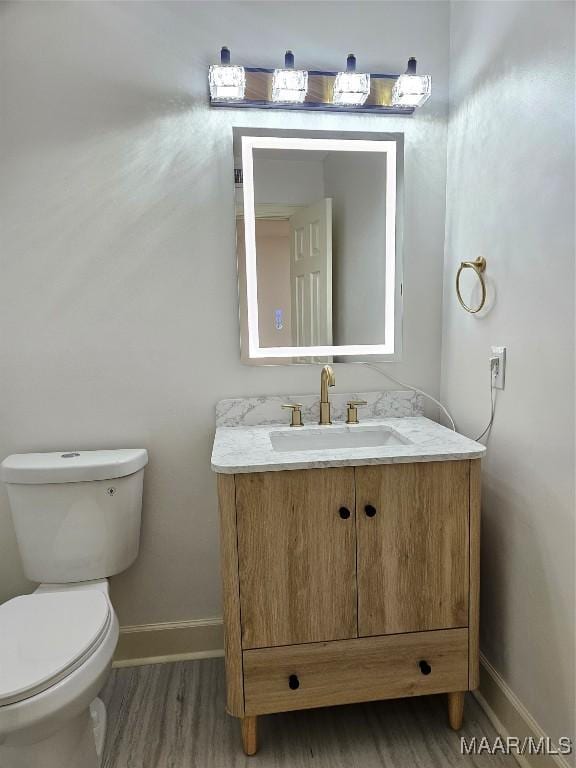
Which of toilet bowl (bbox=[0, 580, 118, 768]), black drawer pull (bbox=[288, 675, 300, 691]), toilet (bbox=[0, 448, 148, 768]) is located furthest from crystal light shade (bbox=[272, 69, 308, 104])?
black drawer pull (bbox=[288, 675, 300, 691])

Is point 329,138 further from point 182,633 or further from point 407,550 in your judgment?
point 182,633

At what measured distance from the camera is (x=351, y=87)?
1.64 m

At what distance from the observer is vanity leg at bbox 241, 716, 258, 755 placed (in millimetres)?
1423

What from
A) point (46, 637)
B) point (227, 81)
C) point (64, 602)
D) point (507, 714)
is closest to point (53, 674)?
point (46, 637)

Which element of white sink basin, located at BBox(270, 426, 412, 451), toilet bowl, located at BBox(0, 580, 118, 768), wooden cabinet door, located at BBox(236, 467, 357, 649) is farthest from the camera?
white sink basin, located at BBox(270, 426, 412, 451)

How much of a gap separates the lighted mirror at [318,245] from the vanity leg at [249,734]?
1.11 metres

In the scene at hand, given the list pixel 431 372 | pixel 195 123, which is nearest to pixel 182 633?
pixel 431 372

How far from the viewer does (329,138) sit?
5.74 ft

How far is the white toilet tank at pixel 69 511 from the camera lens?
1.56 metres

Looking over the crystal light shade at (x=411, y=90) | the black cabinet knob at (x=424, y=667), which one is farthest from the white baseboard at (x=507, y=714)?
the crystal light shade at (x=411, y=90)

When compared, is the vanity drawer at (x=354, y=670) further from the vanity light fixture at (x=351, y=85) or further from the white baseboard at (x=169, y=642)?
the vanity light fixture at (x=351, y=85)

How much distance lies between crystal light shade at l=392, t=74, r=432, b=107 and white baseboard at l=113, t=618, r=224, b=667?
1968 mm

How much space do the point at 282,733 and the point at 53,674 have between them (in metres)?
0.78

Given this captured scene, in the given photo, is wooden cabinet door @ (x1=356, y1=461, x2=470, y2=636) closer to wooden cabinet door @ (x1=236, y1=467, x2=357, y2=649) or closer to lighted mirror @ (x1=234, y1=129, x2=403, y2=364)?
wooden cabinet door @ (x1=236, y1=467, x2=357, y2=649)
